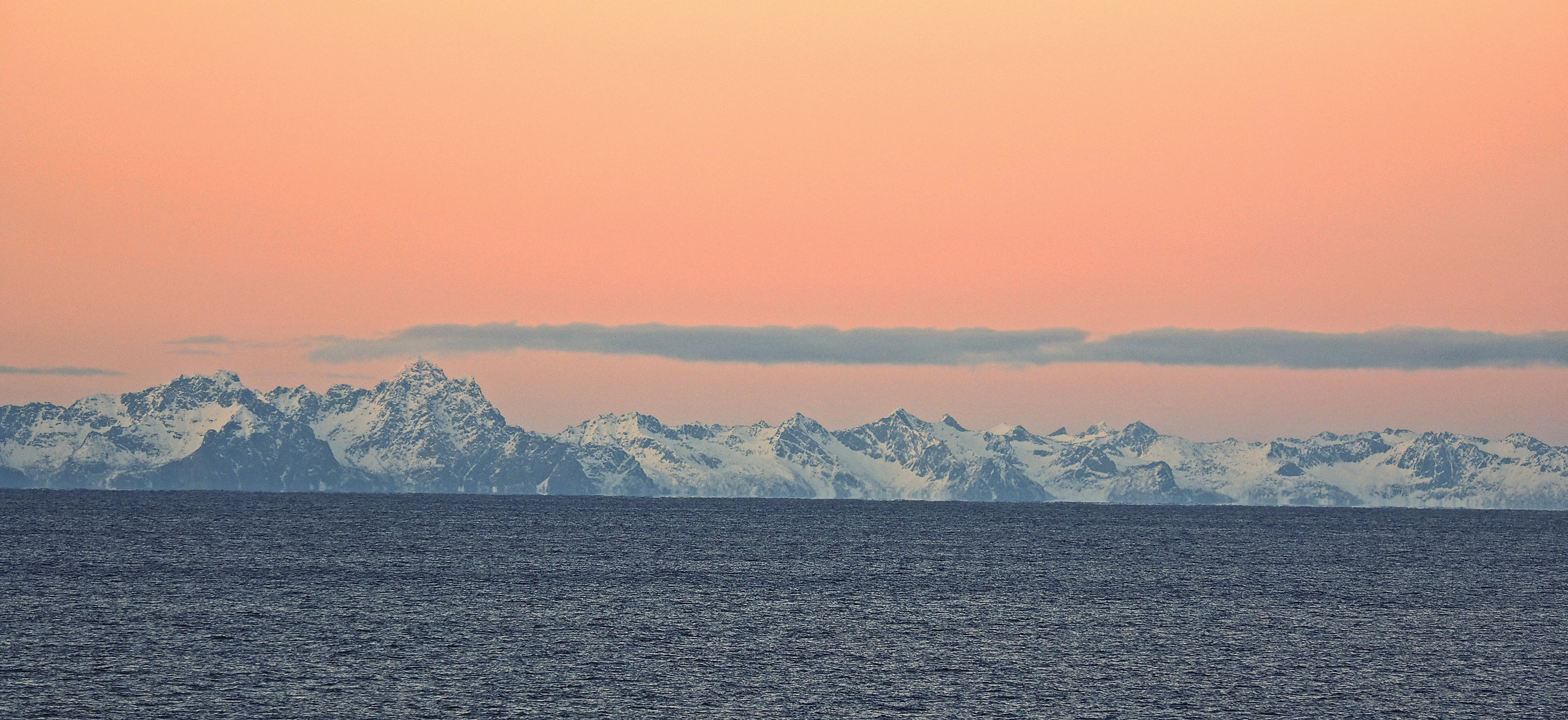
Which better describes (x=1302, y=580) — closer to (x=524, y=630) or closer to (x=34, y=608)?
(x=524, y=630)

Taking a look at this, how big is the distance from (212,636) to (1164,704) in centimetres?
4712

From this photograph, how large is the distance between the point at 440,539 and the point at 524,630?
111 metres

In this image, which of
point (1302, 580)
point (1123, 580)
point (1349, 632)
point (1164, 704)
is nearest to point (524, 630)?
point (1164, 704)

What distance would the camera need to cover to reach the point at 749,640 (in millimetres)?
79625

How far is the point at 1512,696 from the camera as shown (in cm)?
6462

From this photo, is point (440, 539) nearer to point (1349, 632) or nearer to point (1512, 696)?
point (1349, 632)

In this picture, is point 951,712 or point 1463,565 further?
point 1463,565

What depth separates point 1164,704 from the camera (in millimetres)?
61906

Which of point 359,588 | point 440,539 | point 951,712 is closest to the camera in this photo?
point 951,712

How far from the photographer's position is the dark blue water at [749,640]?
60844 mm

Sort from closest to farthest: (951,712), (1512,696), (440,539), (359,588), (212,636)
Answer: (951,712) < (1512,696) < (212,636) < (359,588) < (440,539)

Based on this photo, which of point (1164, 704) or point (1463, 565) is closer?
point (1164, 704)

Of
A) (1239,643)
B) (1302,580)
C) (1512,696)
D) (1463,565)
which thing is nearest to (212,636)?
(1239,643)

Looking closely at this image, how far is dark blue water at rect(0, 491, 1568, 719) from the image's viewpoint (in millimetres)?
60844
